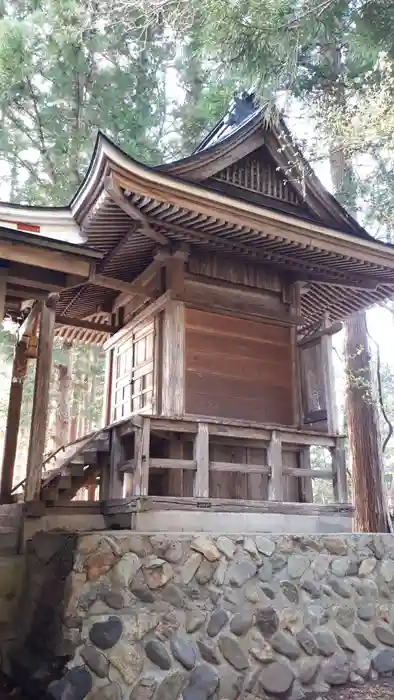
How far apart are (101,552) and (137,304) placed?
4.46m

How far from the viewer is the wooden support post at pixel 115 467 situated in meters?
6.25

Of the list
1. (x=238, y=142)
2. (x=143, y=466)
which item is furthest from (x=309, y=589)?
(x=238, y=142)

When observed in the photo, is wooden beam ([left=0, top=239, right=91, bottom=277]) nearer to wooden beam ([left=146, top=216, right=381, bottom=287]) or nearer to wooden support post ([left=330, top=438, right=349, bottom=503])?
wooden beam ([left=146, top=216, right=381, bottom=287])

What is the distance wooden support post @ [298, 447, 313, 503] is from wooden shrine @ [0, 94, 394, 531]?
3 cm

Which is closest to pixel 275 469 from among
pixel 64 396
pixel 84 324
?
pixel 84 324

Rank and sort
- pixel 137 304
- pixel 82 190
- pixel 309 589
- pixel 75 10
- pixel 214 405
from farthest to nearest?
pixel 75 10 < pixel 137 304 < pixel 214 405 < pixel 82 190 < pixel 309 589

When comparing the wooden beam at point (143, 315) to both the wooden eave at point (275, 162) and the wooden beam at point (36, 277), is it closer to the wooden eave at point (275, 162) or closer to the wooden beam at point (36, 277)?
the wooden beam at point (36, 277)

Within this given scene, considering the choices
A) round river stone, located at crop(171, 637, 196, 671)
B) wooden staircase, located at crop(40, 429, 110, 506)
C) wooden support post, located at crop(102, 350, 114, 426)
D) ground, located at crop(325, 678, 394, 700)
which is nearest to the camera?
round river stone, located at crop(171, 637, 196, 671)

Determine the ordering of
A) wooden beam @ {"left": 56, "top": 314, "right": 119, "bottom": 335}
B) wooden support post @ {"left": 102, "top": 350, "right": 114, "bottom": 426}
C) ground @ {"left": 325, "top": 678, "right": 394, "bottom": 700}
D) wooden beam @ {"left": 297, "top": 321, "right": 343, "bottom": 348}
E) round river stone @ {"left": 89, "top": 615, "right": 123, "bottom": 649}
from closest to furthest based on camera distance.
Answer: round river stone @ {"left": 89, "top": 615, "right": 123, "bottom": 649} < ground @ {"left": 325, "top": 678, "right": 394, "bottom": 700} < wooden beam @ {"left": 297, "top": 321, "right": 343, "bottom": 348} < wooden beam @ {"left": 56, "top": 314, "right": 119, "bottom": 335} < wooden support post @ {"left": 102, "top": 350, "right": 114, "bottom": 426}

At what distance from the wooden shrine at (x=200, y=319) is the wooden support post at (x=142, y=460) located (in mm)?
15

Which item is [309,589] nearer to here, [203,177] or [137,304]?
[137,304]

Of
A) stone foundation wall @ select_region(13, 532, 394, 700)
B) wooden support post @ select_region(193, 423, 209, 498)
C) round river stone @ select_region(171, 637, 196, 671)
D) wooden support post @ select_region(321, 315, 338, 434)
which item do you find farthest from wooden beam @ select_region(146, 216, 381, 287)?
round river stone @ select_region(171, 637, 196, 671)

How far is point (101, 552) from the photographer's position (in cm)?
446

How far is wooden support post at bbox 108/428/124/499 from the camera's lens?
6250 millimetres
